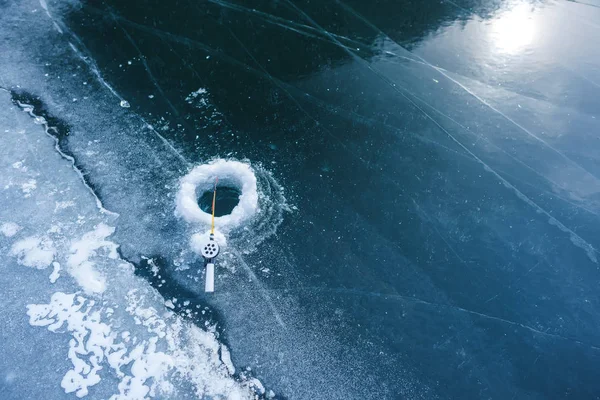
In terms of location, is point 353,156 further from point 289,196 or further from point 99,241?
point 99,241

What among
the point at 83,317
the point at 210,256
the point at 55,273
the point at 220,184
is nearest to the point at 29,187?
the point at 55,273

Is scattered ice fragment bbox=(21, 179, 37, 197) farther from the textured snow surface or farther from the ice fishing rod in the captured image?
the ice fishing rod

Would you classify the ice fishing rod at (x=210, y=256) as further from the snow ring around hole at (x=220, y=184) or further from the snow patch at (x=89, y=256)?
the snow patch at (x=89, y=256)

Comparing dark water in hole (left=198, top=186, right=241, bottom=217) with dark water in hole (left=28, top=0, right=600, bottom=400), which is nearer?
dark water in hole (left=28, top=0, right=600, bottom=400)

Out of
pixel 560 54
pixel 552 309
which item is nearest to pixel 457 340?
pixel 552 309

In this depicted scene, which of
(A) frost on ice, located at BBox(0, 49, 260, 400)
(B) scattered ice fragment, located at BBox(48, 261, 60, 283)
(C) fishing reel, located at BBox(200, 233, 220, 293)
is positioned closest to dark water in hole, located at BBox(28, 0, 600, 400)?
→ (C) fishing reel, located at BBox(200, 233, 220, 293)

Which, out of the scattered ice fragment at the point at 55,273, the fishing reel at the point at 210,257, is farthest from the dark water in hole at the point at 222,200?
the scattered ice fragment at the point at 55,273

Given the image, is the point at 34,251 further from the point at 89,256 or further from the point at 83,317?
the point at 83,317
